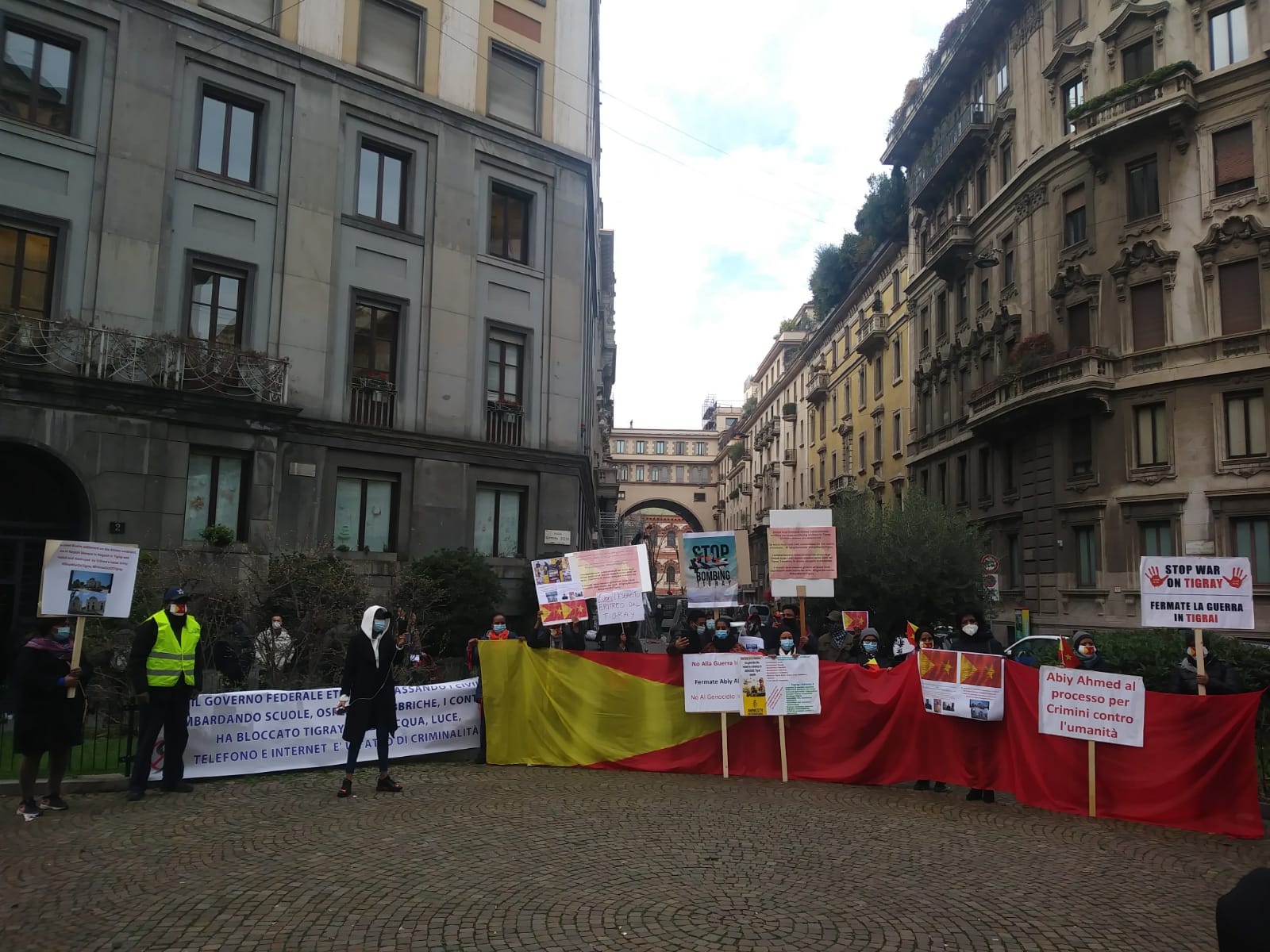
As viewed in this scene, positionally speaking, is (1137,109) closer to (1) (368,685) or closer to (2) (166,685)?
(1) (368,685)

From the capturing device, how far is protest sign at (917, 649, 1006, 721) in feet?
33.6

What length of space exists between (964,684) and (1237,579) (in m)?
2.92

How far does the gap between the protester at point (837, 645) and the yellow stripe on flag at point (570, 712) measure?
14.1ft

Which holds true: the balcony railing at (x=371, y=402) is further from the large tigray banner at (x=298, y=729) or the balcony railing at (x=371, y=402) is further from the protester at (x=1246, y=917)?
the protester at (x=1246, y=917)

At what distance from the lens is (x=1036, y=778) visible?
9891 mm

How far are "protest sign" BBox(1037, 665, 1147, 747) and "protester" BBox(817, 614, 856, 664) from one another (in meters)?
5.09

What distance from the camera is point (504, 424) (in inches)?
947

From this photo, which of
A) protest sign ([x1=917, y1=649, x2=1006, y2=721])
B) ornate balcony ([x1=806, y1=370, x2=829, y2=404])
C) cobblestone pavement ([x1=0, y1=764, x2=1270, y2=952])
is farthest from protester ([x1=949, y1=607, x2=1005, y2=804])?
ornate balcony ([x1=806, y1=370, x2=829, y2=404])

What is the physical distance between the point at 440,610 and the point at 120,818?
11.2m

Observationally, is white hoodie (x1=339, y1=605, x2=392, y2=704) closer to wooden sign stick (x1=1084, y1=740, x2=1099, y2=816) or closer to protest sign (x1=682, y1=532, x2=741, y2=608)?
protest sign (x1=682, y1=532, x2=741, y2=608)

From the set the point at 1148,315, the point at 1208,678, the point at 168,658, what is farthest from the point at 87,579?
the point at 1148,315

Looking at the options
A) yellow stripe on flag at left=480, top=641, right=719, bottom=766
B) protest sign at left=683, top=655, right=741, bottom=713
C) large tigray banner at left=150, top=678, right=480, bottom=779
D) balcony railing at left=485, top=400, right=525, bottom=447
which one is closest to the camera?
large tigray banner at left=150, top=678, right=480, bottom=779

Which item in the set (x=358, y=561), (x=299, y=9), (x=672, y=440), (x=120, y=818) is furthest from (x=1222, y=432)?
(x=672, y=440)

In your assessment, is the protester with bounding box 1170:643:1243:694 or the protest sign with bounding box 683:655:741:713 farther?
the protest sign with bounding box 683:655:741:713
